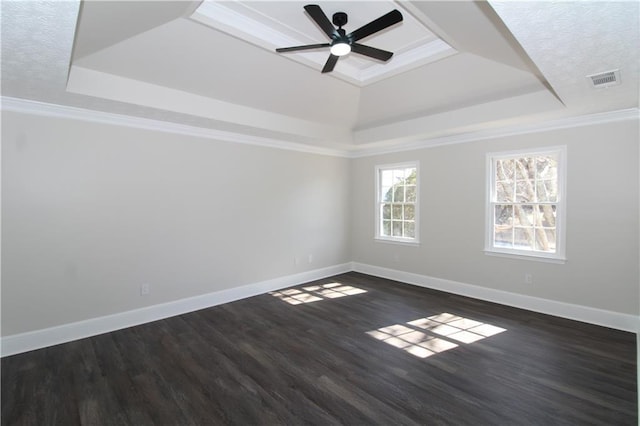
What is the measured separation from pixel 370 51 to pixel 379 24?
372mm

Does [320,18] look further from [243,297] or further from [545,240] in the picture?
[545,240]

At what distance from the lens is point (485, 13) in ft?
8.24

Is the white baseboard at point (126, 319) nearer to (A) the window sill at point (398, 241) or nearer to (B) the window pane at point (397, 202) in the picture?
(A) the window sill at point (398, 241)

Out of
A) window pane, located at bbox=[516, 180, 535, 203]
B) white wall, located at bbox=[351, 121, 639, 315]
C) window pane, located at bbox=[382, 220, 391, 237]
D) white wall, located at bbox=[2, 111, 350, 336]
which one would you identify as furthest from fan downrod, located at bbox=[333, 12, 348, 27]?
window pane, located at bbox=[382, 220, 391, 237]

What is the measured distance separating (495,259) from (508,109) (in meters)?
2.10

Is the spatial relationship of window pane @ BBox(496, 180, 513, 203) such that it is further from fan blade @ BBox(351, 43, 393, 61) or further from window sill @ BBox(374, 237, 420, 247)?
fan blade @ BBox(351, 43, 393, 61)

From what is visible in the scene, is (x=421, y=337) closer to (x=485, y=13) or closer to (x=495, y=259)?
(x=495, y=259)

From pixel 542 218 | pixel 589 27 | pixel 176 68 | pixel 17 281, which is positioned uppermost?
pixel 176 68

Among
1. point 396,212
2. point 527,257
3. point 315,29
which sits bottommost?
point 527,257

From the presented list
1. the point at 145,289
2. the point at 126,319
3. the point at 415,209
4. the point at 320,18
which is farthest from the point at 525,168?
the point at 126,319

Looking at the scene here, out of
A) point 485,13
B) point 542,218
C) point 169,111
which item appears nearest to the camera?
point 485,13

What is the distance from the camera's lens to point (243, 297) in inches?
189

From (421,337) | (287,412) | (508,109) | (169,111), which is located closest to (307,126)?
(169,111)

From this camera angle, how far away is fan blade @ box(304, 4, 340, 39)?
2.26 meters
